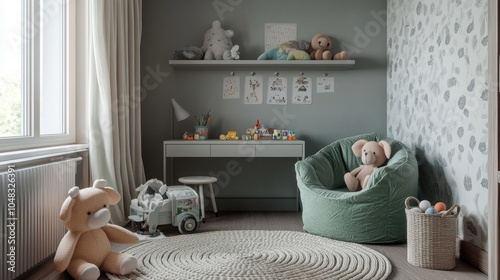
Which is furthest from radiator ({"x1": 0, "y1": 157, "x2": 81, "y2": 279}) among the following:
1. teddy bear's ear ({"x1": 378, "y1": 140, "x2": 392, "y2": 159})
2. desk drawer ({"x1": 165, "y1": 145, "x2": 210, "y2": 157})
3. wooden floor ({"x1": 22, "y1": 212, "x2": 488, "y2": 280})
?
teddy bear's ear ({"x1": 378, "y1": 140, "x2": 392, "y2": 159})

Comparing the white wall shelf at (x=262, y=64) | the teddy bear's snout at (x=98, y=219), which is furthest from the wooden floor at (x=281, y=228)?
the white wall shelf at (x=262, y=64)

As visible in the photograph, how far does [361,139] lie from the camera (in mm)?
3879

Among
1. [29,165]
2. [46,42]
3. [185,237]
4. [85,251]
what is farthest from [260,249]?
[46,42]

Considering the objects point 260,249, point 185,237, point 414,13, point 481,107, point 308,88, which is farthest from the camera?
point 308,88

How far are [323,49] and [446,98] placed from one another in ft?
4.65

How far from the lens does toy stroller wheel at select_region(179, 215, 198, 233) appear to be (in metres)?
3.39

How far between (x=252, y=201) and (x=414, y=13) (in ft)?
7.15

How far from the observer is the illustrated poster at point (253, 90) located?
14.4 ft

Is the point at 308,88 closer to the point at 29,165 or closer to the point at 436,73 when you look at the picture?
the point at 436,73

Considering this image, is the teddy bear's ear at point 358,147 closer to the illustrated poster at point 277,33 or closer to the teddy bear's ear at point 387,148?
the teddy bear's ear at point 387,148

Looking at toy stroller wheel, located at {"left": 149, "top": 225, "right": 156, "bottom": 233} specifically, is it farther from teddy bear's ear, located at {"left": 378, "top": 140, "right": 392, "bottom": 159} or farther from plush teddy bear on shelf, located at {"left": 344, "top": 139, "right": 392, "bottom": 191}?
teddy bear's ear, located at {"left": 378, "top": 140, "right": 392, "bottom": 159}

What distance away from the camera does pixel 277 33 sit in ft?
14.4

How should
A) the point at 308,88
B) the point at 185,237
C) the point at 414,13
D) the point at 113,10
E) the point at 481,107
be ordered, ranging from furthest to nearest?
1. the point at 308,88
2. the point at 414,13
3. the point at 113,10
4. the point at 185,237
5. the point at 481,107

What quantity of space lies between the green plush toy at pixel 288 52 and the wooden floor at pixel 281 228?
1428mm
